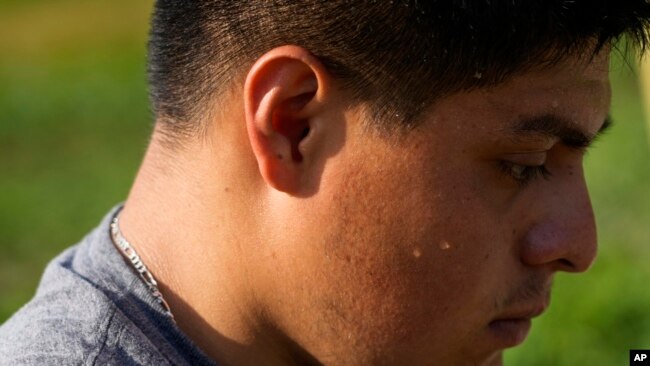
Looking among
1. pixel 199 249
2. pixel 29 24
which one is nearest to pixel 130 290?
pixel 199 249

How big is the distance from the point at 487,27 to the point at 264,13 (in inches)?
18.1

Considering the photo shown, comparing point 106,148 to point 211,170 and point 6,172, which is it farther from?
point 211,170

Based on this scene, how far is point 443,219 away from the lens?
2330 millimetres

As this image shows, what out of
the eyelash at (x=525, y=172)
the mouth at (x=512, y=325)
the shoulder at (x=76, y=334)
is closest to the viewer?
the shoulder at (x=76, y=334)

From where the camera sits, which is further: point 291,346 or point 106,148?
point 106,148

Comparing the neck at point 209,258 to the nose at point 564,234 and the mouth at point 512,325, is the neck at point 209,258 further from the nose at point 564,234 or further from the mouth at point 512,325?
the nose at point 564,234

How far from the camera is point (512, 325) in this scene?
8.18 feet

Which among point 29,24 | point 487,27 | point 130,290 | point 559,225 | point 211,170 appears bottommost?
point 130,290

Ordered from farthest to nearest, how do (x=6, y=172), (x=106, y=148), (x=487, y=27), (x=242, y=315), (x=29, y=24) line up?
(x=29, y=24)
(x=106, y=148)
(x=6, y=172)
(x=242, y=315)
(x=487, y=27)

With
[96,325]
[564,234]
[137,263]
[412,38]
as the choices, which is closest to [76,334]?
[96,325]

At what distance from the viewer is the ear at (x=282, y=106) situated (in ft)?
7.61

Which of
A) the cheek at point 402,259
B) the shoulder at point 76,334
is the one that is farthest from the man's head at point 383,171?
the shoulder at point 76,334

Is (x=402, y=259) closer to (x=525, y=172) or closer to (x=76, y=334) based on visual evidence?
(x=525, y=172)

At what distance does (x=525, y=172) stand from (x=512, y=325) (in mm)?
343
